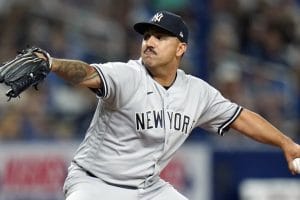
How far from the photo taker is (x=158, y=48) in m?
6.16

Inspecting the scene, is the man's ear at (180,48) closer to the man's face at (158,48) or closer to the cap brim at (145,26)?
the man's face at (158,48)

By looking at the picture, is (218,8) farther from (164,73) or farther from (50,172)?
(164,73)

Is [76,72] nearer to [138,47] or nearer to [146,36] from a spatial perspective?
[146,36]

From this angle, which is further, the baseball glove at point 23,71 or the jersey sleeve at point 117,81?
the jersey sleeve at point 117,81

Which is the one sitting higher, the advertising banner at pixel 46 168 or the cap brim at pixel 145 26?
the cap brim at pixel 145 26

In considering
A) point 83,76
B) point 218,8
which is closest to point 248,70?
point 218,8

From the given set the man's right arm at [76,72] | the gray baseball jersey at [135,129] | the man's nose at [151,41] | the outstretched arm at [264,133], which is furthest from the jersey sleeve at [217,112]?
the man's right arm at [76,72]

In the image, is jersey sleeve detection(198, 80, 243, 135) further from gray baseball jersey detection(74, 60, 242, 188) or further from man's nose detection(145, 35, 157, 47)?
man's nose detection(145, 35, 157, 47)

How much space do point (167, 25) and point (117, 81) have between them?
1.81ft

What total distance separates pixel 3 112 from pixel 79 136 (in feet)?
2.59

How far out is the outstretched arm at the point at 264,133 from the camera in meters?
6.44

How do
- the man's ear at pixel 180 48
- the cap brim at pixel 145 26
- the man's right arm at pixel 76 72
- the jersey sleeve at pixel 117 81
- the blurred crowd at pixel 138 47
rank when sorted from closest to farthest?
the man's right arm at pixel 76 72 → the jersey sleeve at pixel 117 81 → the cap brim at pixel 145 26 → the man's ear at pixel 180 48 → the blurred crowd at pixel 138 47

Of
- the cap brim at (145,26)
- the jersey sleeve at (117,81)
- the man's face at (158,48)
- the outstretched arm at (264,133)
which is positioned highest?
the cap brim at (145,26)

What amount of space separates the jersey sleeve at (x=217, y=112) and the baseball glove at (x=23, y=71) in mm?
1461
